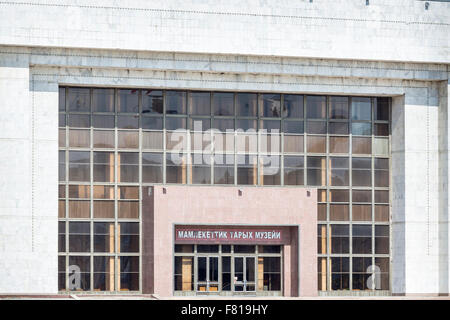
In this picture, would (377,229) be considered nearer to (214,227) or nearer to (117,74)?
(214,227)

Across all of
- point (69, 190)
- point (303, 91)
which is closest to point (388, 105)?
point (303, 91)

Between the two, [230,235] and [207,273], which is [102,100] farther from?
[207,273]

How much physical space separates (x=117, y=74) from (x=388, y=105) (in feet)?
44.7

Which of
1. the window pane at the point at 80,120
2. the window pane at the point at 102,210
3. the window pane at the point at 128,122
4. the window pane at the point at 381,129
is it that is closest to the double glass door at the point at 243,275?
the window pane at the point at 102,210

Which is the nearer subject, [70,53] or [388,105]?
[70,53]

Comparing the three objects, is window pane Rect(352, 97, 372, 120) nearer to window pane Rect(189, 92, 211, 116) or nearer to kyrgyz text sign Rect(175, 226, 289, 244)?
kyrgyz text sign Rect(175, 226, 289, 244)

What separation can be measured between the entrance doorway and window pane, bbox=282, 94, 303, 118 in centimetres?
644

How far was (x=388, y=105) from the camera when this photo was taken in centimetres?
4012

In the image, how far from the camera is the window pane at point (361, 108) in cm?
3969

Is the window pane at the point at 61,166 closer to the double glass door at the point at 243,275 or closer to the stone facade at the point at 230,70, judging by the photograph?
the stone facade at the point at 230,70

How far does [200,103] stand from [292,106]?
4523mm

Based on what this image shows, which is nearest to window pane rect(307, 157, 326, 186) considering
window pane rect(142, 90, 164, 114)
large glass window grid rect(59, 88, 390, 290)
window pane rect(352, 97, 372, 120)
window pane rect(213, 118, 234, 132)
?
large glass window grid rect(59, 88, 390, 290)

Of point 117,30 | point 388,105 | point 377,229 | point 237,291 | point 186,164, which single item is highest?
point 117,30

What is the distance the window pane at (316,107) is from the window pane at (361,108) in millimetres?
1513
